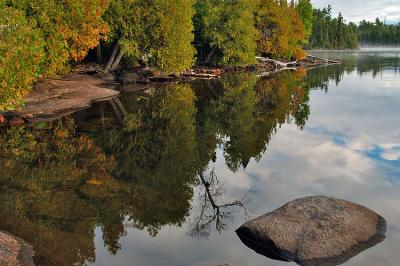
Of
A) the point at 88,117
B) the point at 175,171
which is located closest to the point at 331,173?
the point at 175,171

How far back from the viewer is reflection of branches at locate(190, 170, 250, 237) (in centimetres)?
1198

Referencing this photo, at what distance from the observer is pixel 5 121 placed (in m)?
25.8

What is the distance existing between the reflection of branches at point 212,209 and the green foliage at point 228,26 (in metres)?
51.4

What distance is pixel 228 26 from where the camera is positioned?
64.4 meters

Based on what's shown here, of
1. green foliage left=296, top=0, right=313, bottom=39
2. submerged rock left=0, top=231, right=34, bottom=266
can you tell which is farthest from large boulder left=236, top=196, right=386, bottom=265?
green foliage left=296, top=0, right=313, bottom=39

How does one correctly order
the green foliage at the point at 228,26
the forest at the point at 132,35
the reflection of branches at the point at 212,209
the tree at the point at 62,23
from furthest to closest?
the green foliage at the point at 228,26
the tree at the point at 62,23
the forest at the point at 132,35
the reflection of branches at the point at 212,209

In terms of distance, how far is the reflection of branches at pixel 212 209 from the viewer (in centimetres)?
1198

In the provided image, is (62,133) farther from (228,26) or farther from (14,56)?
(228,26)

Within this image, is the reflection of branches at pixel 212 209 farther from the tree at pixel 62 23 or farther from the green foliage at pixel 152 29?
the green foliage at pixel 152 29

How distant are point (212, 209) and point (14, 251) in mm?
6014

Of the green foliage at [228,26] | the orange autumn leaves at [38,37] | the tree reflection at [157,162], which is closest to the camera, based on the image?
the tree reflection at [157,162]

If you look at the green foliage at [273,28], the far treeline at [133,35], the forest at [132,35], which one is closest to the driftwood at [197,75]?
the forest at [132,35]

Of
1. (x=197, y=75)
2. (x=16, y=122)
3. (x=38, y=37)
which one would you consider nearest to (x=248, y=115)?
(x=38, y=37)

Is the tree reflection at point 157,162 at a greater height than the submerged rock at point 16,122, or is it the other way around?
the submerged rock at point 16,122
